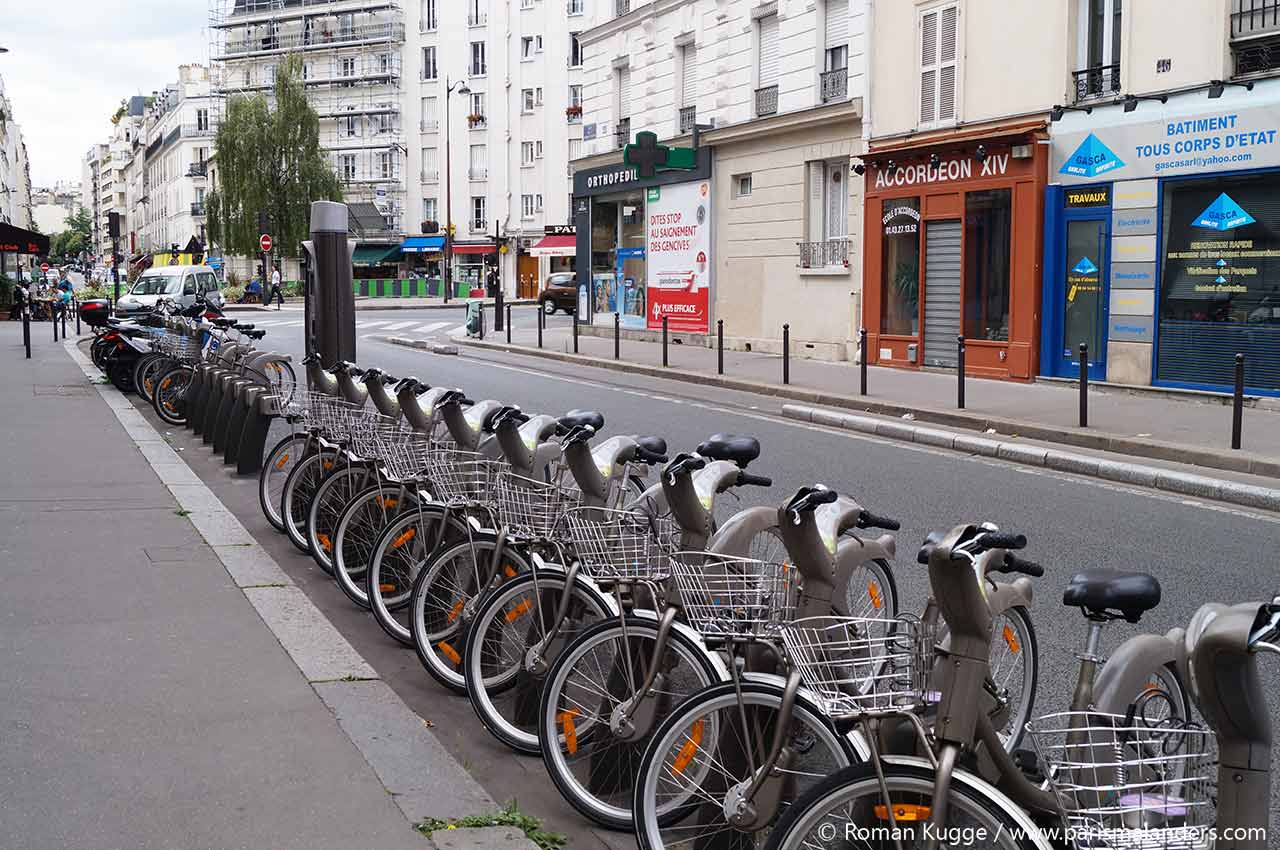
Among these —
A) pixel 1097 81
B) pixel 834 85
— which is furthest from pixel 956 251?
pixel 834 85

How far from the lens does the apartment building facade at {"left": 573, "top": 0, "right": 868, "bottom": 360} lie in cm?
2309

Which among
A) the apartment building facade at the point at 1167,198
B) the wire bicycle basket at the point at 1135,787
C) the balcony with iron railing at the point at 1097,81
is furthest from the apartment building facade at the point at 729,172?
the wire bicycle basket at the point at 1135,787

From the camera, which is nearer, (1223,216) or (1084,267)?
(1223,216)

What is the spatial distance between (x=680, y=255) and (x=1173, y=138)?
13046 millimetres

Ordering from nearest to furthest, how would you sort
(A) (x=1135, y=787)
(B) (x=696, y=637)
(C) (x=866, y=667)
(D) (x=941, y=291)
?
(A) (x=1135, y=787), (C) (x=866, y=667), (B) (x=696, y=637), (D) (x=941, y=291)

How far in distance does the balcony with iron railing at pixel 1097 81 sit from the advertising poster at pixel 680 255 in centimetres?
1003

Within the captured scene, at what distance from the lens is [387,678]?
560 cm

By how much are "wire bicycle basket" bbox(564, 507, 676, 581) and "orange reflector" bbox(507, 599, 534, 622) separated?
0.36 meters

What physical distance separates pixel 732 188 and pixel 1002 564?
23.5 metres

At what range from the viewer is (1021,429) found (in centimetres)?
1381

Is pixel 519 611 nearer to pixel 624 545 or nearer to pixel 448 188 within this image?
pixel 624 545

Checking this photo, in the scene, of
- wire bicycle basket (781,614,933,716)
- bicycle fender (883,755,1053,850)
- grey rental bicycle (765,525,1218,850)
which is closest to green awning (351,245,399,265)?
wire bicycle basket (781,614,933,716)

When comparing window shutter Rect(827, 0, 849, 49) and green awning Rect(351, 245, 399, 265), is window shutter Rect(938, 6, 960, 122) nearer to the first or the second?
window shutter Rect(827, 0, 849, 49)

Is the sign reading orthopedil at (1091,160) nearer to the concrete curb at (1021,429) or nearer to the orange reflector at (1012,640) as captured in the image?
the concrete curb at (1021,429)
